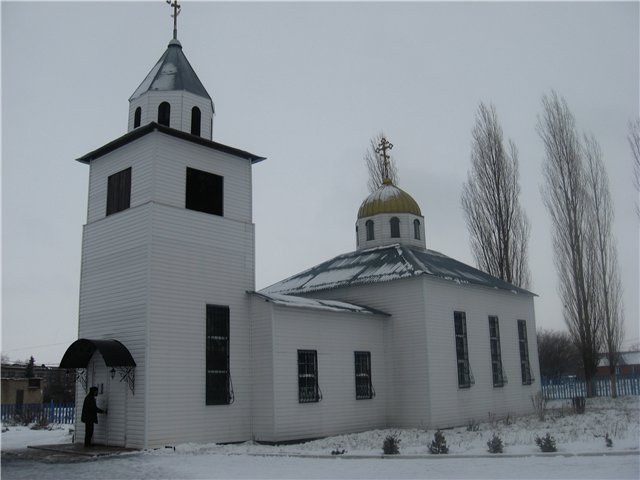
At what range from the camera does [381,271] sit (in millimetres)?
24250

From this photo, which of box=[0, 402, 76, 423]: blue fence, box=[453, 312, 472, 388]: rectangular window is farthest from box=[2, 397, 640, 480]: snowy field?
box=[0, 402, 76, 423]: blue fence

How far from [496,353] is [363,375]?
701 cm

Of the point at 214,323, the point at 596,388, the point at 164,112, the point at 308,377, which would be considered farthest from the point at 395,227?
the point at 596,388

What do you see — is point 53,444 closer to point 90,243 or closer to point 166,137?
point 90,243

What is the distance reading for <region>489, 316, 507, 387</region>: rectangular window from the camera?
84.5 ft

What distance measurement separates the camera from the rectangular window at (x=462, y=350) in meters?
23.7

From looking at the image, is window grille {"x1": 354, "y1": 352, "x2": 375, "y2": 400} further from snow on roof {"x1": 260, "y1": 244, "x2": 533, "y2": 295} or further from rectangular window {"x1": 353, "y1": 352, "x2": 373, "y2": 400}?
snow on roof {"x1": 260, "y1": 244, "x2": 533, "y2": 295}

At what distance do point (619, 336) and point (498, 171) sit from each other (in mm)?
11200

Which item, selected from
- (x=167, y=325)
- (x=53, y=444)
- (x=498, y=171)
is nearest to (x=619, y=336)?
(x=498, y=171)

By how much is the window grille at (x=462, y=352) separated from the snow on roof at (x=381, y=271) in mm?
1481

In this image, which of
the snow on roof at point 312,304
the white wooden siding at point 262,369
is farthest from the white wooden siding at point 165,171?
the white wooden siding at point 262,369

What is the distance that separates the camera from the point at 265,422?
18656 mm

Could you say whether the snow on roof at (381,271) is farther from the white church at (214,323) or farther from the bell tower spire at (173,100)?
the bell tower spire at (173,100)

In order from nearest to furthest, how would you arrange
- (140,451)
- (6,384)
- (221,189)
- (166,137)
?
1. (140,451)
2. (166,137)
3. (221,189)
4. (6,384)
